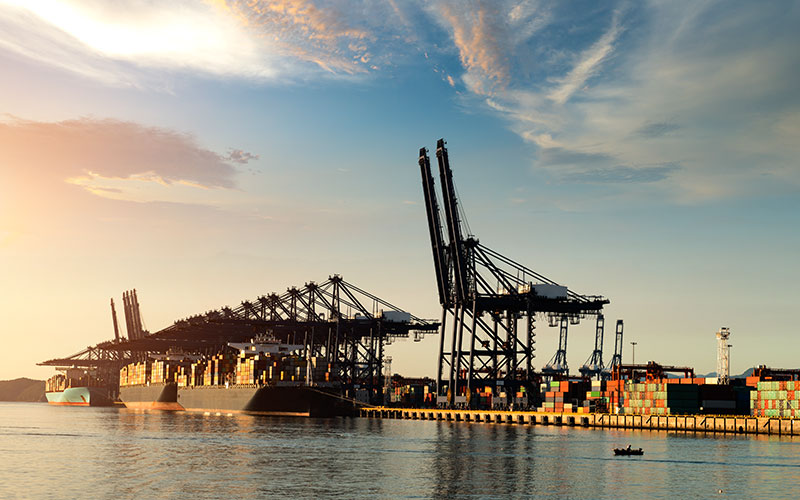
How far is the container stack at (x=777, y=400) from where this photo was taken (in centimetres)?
9288

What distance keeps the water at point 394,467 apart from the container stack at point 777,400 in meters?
7.89

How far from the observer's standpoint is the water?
47500mm

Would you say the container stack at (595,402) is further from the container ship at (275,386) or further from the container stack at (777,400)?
the container ship at (275,386)

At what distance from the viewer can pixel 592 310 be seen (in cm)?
12412

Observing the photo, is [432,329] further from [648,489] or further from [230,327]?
[648,489]

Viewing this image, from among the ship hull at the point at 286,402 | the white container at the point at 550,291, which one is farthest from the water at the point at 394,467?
the ship hull at the point at 286,402

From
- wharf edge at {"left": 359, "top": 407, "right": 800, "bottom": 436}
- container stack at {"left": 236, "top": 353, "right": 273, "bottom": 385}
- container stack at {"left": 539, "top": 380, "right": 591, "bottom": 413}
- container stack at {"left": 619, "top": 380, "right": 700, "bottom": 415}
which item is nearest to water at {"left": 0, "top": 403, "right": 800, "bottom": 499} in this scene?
wharf edge at {"left": 359, "top": 407, "right": 800, "bottom": 436}

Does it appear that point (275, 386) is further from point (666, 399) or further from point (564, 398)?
point (666, 399)

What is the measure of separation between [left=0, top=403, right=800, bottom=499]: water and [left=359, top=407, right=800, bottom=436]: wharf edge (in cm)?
467

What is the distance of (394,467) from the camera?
58.7 m

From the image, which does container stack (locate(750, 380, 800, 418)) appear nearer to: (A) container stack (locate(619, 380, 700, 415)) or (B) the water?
(B) the water

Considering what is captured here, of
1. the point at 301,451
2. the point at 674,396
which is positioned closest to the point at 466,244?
the point at 674,396

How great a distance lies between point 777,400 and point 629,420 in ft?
62.3

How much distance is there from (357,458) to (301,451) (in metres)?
7.84
